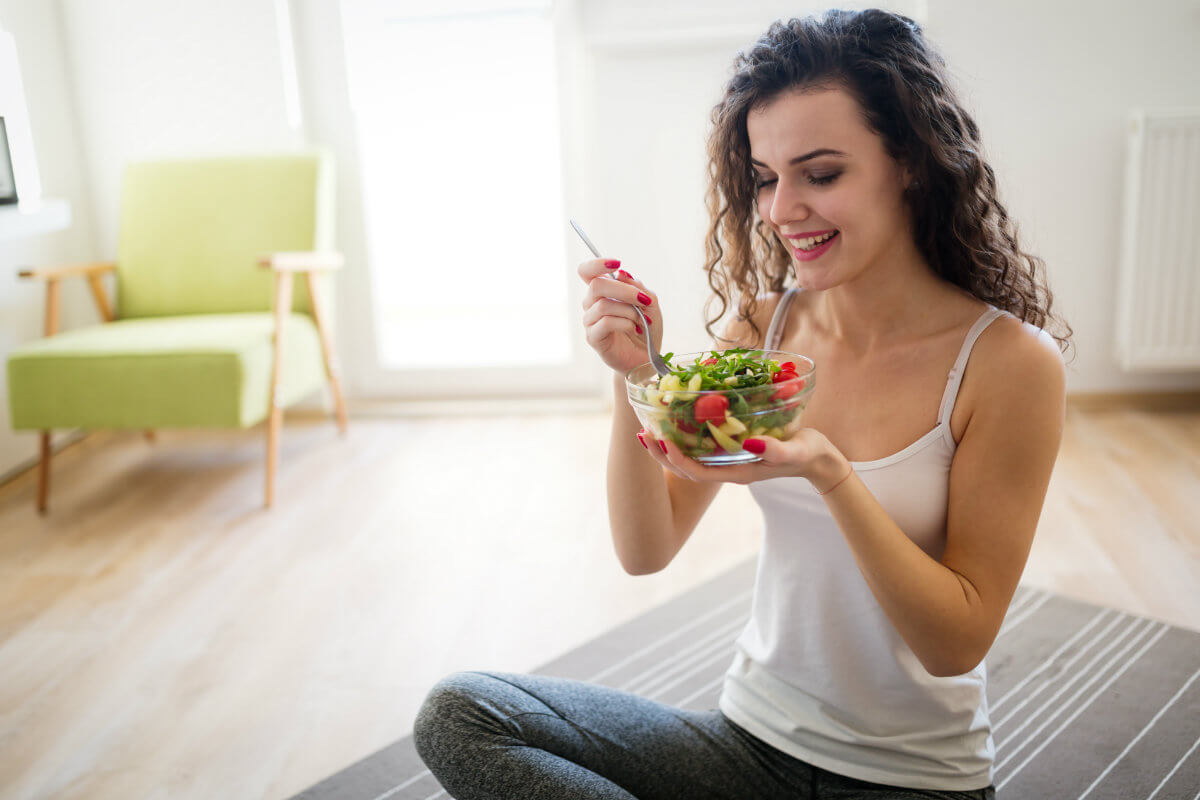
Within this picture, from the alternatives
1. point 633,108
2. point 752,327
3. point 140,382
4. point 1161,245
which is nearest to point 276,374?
point 140,382

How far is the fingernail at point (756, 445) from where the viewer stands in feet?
2.55

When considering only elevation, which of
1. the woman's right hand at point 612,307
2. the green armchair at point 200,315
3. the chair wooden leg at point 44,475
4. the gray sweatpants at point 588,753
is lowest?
the chair wooden leg at point 44,475

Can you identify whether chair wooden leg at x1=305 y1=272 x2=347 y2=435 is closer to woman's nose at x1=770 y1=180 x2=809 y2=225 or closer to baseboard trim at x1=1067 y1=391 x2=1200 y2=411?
woman's nose at x1=770 y1=180 x2=809 y2=225

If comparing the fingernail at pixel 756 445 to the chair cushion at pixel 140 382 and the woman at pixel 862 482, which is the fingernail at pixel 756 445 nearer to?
the woman at pixel 862 482

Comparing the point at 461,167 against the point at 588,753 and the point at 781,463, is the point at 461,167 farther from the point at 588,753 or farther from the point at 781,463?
the point at 781,463

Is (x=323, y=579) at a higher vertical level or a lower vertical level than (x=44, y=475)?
lower

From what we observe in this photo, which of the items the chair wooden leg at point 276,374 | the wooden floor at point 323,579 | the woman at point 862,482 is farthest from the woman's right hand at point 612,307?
the chair wooden leg at point 276,374

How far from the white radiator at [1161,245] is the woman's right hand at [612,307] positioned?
2369mm

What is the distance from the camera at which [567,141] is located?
10.6 ft

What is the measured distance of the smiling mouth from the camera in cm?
100

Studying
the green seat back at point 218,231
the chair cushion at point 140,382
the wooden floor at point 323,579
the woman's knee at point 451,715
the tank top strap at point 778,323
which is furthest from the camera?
the green seat back at point 218,231

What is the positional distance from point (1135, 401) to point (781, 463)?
9.02ft

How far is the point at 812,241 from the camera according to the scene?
100 centimetres

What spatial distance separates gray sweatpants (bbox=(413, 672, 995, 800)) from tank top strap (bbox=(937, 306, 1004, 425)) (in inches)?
14.5
